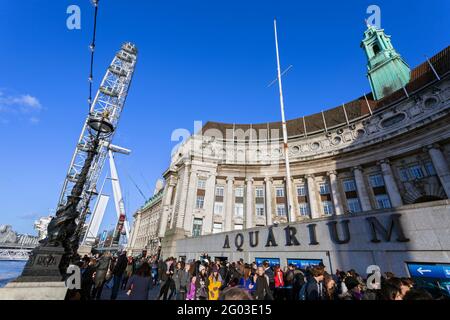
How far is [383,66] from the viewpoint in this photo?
37.1m

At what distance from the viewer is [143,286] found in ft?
19.0

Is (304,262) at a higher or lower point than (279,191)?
lower

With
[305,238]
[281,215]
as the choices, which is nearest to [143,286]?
[305,238]

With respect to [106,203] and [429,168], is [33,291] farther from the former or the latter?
[106,203]

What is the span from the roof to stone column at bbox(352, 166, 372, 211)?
8.53m

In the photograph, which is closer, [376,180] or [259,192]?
[376,180]

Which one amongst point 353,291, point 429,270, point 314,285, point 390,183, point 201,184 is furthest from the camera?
point 201,184

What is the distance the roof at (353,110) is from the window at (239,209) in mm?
15546

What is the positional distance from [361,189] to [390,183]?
333 centimetres

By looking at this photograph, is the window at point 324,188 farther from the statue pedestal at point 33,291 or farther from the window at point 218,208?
the statue pedestal at point 33,291

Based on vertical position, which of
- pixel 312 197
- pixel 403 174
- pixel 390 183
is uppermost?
pixel 403 174

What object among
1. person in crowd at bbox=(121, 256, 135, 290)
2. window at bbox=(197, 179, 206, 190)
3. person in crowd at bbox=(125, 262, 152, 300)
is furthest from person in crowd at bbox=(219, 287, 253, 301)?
window at bbox=(197, 179, 206, 190)

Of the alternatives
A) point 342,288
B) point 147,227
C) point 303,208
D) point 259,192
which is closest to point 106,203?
point 147,227
